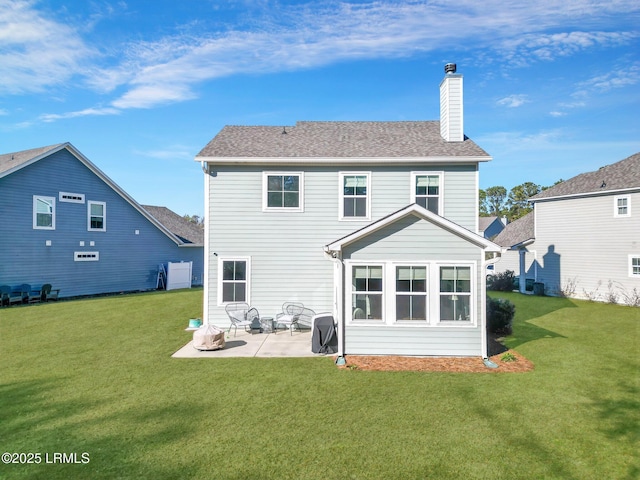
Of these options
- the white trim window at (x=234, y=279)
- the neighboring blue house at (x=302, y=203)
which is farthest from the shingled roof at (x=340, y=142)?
the white trim window at (x=234, y=279)

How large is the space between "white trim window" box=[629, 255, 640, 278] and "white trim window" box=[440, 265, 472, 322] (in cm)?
1430

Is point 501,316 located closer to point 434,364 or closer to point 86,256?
point 434,364

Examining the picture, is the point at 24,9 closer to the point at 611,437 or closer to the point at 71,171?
the point at 71,171

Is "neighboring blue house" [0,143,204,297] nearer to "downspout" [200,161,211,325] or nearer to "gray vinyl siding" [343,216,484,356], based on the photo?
"downspout" [200,161,211,325]

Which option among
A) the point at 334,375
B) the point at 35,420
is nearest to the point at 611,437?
the point at 334,375

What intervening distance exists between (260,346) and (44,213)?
1573cm

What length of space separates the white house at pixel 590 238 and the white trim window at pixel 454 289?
1434 cm

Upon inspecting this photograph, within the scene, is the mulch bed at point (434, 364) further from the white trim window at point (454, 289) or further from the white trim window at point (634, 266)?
the white trim window at point (634, 266)

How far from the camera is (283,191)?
11969mm

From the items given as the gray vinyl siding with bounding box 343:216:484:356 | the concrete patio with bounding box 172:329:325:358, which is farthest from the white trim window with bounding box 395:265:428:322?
the concrete patio with bounding box 172:329:325:358

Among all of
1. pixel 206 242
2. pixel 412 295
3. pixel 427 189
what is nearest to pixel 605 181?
pixel 427 189

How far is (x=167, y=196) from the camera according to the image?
37594 millimetres

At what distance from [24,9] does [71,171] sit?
10.4 meters

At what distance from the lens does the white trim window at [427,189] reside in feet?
38.8
